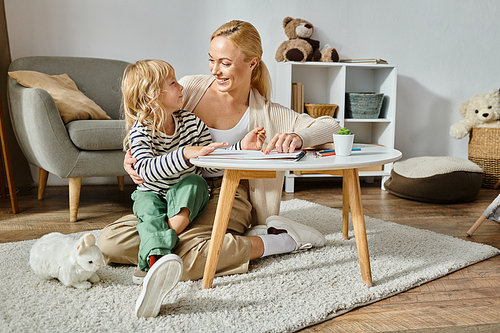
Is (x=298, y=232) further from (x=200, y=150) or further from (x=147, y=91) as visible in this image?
(x=147, y=91)

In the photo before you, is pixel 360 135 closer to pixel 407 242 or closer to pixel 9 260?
pixel 407 242

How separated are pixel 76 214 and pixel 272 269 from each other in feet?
3.51

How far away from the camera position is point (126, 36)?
2586 mm

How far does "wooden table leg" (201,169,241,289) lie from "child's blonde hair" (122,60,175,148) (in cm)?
32

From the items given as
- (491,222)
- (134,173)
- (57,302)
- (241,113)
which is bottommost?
(491,222)

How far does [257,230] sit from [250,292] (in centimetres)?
36

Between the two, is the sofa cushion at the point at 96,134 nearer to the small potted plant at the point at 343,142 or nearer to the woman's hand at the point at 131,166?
the woman's hand at the point at 131,166

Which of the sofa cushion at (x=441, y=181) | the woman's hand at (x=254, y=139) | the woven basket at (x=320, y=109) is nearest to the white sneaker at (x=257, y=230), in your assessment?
the woman's hand at (x=254, y=139)

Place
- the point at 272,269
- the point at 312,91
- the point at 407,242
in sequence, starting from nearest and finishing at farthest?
the point at 272,269, the point at 407,242, the point at 312,91

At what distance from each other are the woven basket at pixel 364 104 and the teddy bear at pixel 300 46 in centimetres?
29

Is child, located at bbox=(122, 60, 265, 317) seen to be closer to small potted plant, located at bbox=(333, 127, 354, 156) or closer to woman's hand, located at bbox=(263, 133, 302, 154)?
woman's hand, located at bbox=(263, 133, 302, 154)

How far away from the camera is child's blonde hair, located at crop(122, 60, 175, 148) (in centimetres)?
117

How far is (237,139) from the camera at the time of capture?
144 cm

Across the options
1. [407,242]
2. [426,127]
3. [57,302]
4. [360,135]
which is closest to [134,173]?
[57,302]
